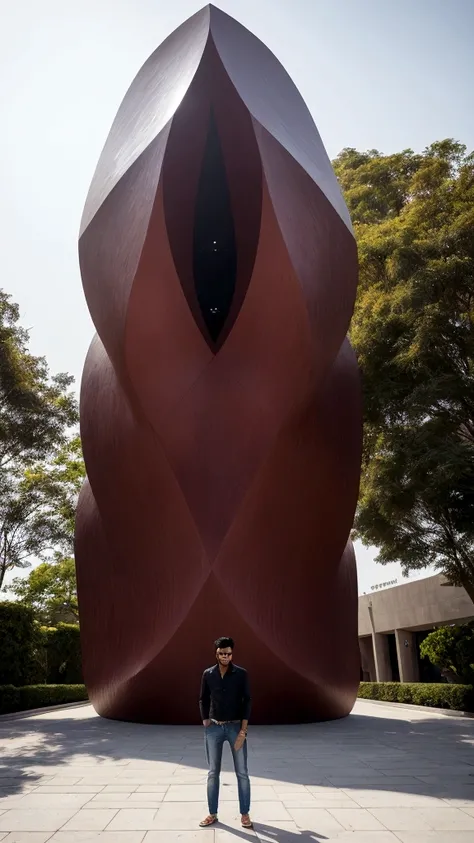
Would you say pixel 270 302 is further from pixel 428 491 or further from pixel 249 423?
pixel 428 491

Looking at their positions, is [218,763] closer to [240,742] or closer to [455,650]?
[240,742]

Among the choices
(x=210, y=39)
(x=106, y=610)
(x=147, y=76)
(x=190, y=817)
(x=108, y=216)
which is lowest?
(x=190, y=817)

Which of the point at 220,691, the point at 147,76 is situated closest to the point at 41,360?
the point at 147,76

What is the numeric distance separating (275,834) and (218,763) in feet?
1.99

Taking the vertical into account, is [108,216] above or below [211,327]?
above

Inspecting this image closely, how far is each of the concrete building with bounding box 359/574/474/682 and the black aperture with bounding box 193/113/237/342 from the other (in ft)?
57.7

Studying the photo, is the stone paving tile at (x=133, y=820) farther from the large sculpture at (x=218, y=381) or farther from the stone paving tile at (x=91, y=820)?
the large sculpture at (x=218, y=381)

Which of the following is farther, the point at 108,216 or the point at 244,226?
the point at 244,226

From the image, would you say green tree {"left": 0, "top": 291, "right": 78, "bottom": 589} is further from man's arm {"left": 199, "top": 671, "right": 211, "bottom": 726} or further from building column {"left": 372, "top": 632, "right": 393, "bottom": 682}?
building column {"left": 372, "top": 632, "right": 393, "bottom": 682}

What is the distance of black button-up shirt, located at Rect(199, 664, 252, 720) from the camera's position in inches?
186

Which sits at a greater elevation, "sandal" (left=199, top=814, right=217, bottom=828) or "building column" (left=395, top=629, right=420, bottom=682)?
"building column" (left=395, top=629, right=420, bottom=682)

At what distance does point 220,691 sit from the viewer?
4777 mm

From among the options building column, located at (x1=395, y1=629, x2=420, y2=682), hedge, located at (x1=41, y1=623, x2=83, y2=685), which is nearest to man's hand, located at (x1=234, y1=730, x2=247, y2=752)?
hedge, located at (x1=41, y1=623, x2=83, y2=685)

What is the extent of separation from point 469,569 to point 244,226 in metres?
10.0
